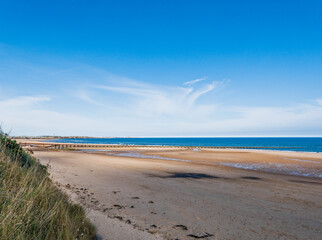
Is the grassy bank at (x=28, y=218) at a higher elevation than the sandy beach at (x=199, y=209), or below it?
higher

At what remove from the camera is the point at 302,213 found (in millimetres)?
7926

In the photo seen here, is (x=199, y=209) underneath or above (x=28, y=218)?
underneath

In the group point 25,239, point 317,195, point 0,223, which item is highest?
point 0,223

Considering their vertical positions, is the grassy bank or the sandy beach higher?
the grassy bank

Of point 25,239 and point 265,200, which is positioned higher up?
point 25,239

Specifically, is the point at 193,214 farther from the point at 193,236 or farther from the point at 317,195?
the point at 317,195

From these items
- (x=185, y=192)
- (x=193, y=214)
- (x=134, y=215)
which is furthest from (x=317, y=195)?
(x=134, y=215)

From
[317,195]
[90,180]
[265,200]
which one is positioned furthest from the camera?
[90,180]

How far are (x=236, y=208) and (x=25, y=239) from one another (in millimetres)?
7251

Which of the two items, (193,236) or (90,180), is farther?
(90,180)

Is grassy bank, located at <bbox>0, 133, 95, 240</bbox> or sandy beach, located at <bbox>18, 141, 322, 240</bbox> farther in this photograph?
sandy beach, located at <bbox>18, 141, 322, 240</bbox>

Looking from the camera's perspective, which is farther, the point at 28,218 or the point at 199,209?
the point at 199,209

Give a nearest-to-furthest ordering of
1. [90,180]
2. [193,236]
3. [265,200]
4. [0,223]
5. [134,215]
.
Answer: [0,223], [193,236], [134,215], [265,200], [90,180]

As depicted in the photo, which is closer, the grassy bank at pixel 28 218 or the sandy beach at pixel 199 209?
the grassy bank at pixel 28 218
